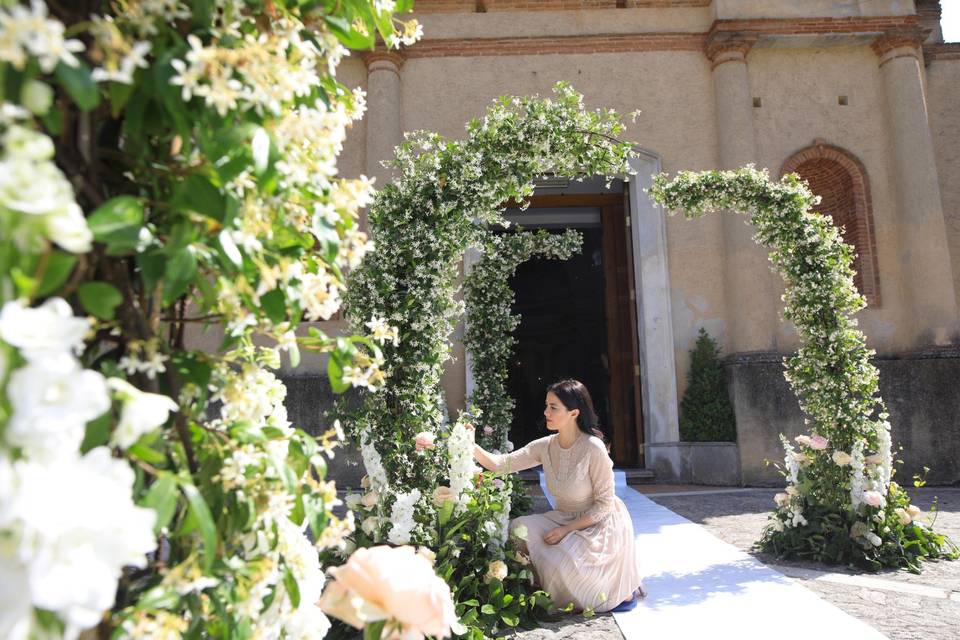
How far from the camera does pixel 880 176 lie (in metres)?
10.5

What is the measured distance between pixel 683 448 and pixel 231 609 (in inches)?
373

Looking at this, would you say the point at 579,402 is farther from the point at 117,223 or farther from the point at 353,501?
the point at 117,223

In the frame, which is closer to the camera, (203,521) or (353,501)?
(203,521)

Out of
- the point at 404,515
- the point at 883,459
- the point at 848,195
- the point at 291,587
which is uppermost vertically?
the point at 848,195

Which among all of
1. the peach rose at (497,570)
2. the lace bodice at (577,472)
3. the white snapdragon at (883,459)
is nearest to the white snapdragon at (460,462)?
the peach rose at (497,570)

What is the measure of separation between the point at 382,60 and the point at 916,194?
325 inches

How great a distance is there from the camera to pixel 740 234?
33.0 feet

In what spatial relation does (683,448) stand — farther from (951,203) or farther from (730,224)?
(951,203)

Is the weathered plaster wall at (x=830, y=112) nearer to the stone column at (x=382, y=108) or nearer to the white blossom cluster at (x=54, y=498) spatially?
the stone column at (x=382, y=108)

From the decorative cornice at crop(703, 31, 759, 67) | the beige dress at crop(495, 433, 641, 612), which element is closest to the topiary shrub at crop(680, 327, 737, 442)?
the decorative cornice at crop(703, 31, 759, 67)

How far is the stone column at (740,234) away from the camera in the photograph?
9.92 m

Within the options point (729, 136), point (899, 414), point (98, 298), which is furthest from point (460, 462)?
point (899, 414)

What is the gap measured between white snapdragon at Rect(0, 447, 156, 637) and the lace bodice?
3.94 meters

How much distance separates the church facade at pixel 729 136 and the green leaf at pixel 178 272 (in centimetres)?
902
